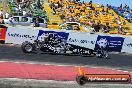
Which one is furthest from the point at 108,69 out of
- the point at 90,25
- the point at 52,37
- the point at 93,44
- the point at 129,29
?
the point at 129,29

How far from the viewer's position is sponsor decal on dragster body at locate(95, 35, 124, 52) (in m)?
26.5

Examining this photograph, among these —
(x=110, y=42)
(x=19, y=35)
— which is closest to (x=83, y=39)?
(x=110, y=42)

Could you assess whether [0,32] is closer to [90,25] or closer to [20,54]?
[20,54]

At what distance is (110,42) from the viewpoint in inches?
1053

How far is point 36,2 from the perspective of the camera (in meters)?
40.6

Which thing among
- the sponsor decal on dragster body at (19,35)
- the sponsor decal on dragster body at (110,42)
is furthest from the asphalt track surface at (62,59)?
the sponsor decal on dragster body at (110,42)

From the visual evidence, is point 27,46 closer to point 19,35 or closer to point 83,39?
point 19,35

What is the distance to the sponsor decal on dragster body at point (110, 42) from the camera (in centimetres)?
2647

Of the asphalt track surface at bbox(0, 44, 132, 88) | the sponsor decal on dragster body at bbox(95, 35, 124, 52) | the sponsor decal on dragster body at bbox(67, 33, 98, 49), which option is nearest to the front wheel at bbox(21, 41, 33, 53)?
the asphalt track surface at bbox(0, 44, 132, 88)

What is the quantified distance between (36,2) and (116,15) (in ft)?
35.5

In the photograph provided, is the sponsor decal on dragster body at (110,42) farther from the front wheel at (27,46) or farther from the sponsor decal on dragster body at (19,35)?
the front wheel at (27,46)

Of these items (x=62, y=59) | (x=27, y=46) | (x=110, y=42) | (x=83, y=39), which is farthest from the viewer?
(x=110, y=42)

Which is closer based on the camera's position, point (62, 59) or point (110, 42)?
point (62, 59)

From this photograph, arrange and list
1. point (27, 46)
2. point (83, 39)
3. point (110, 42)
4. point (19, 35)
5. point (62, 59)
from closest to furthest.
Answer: point (62, 59), point (27, 46), point (19, 35), point (83, 39), point (110, 42)
